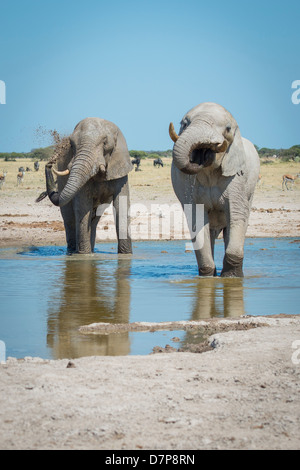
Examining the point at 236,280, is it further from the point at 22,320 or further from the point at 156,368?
the point at 156,368

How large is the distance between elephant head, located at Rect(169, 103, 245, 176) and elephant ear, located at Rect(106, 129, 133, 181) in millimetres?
3590

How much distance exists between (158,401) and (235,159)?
4986 mm

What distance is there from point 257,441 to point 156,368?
130cm

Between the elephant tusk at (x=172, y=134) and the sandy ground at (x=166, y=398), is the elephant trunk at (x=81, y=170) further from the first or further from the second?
the sandy ground at (x=166, y=398)

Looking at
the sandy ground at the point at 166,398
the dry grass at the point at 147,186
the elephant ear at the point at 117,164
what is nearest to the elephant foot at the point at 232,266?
the sandy ground at the point at 166,398

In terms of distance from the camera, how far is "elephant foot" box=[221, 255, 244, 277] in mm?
9125

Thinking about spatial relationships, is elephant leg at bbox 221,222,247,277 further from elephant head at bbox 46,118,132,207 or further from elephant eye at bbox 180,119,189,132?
elephant head at bbox 46,118,132,207

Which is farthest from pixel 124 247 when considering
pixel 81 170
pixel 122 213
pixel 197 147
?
pixel 197 147

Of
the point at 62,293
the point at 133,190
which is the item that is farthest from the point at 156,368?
the point at 133,190

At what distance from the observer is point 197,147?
815cm

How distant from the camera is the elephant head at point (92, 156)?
38.2 feet

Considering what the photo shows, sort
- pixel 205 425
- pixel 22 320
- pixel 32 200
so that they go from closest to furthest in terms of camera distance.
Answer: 1. pixel 205 425
2. pixel 22 320
3. pixel 32 200

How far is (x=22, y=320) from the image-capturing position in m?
6.95

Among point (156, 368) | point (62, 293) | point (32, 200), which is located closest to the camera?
point (156, 368)
